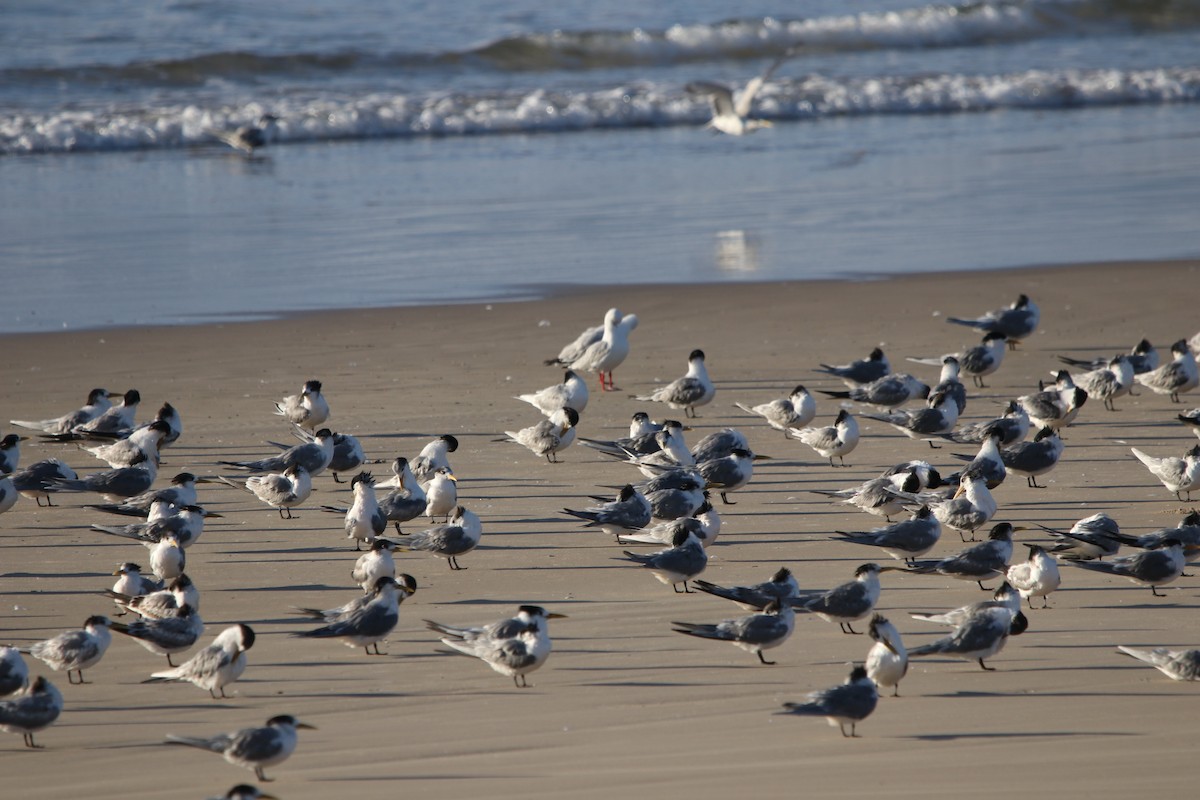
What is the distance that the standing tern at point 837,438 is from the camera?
1015 centimetres

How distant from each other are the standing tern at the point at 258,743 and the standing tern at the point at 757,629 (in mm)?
1898

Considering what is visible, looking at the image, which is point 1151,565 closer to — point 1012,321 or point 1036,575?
point 1036,575

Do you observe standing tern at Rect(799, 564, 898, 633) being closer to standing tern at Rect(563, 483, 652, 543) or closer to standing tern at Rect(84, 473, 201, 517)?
standing tern at Rect(563, 483, 652, 543)

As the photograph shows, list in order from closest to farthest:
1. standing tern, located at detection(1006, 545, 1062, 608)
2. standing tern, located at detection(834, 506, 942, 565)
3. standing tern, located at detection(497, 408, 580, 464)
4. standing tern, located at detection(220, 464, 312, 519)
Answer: standing tern, located at detection(1006, 545, 1062, 608) < standing tern, located at detection(834, 506, 942, 565) < standing tern, located at detection(220, 464, 312, 519) < standing tern, located at detection(497, 408, 580, 464)

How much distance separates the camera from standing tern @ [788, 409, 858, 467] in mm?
10148

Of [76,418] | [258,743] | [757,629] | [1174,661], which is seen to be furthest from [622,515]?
[76,418]

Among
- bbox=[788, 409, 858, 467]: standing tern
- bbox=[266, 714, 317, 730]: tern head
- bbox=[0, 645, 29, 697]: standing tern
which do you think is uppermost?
bbox=[266, 714, 317, 730]: tern head

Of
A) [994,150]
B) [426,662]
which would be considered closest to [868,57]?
[994,150]

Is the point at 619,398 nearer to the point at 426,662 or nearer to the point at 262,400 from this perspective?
the point at 262,400

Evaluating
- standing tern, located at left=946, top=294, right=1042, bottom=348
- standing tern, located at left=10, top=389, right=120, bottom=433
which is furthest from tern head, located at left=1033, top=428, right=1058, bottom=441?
standing tern, located at left=10, top=389, right=120, bottom=433

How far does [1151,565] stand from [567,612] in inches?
114

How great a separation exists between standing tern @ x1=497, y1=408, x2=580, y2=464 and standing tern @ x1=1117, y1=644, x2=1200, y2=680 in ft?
15.2

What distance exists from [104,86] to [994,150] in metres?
20.3

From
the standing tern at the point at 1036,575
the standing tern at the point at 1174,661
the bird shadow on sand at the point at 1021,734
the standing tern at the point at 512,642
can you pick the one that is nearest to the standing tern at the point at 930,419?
the standing tern at the point at 1036,575
